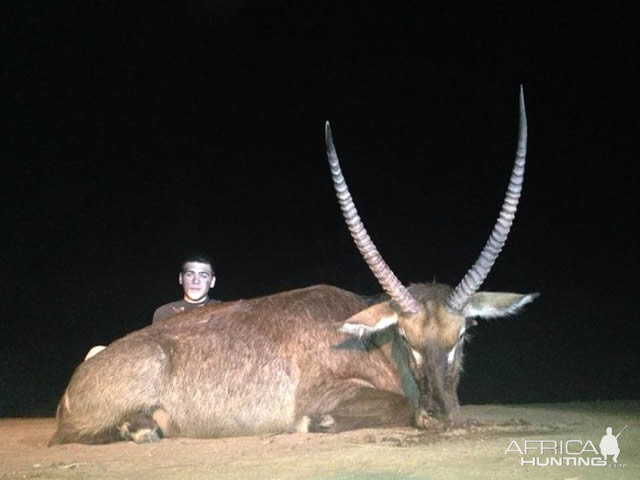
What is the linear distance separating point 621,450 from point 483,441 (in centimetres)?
94

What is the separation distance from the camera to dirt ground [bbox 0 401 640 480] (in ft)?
18.2

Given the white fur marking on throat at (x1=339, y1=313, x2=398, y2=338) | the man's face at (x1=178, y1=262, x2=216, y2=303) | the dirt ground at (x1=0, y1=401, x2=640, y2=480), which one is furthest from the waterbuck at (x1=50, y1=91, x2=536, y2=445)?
the man's face at (x1=178, y1=262, x2=216, y2=303)

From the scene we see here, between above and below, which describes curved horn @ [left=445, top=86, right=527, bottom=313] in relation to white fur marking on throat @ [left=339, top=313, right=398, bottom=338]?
above

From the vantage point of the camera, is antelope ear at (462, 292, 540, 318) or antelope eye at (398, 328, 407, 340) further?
antelope ear at (462, 292, 540, 318)

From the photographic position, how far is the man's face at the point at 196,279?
1038 centimetres

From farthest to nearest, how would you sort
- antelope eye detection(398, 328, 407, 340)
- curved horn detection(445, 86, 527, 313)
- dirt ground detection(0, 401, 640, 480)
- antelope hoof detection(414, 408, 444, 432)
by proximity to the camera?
antelope eye detection(398, 328, 407, 340) < curved horn detection(445, 86, 527, 313) < antelope hoof detection(414, 408, 444, 432) < dirt ground detection(0, 401, 640, 480)

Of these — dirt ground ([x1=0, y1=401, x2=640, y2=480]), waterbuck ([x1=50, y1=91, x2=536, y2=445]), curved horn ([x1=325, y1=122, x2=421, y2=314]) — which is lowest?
dirt ground ([x1=0, y1=401, x2=640, y2=480])

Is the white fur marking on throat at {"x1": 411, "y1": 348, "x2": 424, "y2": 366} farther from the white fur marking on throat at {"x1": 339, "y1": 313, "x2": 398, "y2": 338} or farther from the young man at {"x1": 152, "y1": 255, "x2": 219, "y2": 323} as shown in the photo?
the young man at {"x1": 152, "y1": 255, "x2": 219, "y2": 323}

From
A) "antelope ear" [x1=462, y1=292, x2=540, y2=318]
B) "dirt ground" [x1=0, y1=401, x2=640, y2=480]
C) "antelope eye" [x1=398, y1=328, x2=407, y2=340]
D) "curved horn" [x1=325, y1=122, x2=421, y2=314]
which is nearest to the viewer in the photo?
"dirt ground" [x1=0, y1=401, x2=640, y2=480]

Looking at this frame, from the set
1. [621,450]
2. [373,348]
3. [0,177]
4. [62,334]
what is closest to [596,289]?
[62,334]

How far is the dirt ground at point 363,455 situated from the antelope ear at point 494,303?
2.91 feet

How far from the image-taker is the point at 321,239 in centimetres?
3778

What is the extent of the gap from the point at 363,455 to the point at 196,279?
4.61m

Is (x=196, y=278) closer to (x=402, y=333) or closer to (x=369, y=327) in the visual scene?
(x=369, y=327)
